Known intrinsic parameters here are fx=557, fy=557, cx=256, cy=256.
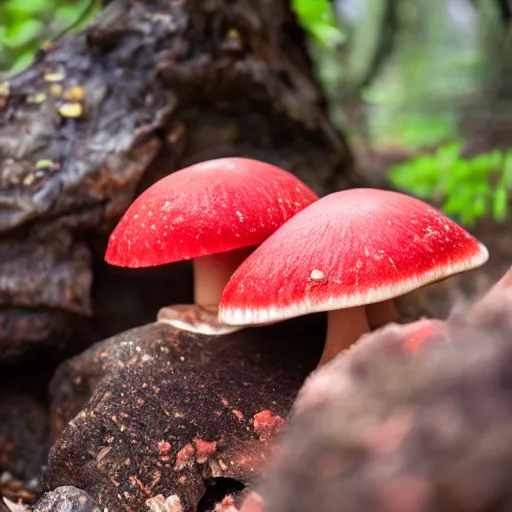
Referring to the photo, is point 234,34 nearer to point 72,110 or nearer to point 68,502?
point 72,110

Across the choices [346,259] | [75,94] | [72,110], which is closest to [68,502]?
[346,259]

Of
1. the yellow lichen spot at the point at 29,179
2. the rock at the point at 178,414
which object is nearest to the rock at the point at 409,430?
the rock at the point at 178,414

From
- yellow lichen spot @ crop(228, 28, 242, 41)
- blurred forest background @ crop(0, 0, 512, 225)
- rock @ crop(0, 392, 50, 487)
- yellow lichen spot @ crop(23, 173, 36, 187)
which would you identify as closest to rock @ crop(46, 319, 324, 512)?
rock @ crop(0, 392, 50, 487)

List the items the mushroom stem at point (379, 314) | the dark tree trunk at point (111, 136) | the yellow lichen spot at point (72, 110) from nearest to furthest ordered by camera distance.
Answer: the mushroom stem at point (379, 314) < the dark tree trunk at point (111, 136) < the yellow lichen spot at point (72, 110)

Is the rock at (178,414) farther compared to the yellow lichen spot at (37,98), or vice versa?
the yellow lichen spot at (37,98)

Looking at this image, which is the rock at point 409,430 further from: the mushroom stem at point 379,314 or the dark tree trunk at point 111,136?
the dark tree trunk at point 111,136

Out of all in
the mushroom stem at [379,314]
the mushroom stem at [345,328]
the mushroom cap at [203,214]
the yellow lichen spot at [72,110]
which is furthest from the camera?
the yellow lichen spot at [72,110]

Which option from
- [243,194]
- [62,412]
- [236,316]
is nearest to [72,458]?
[62,412]
